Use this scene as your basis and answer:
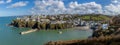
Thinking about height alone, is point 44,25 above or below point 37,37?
above

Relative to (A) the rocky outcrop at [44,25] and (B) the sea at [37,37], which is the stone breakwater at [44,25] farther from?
(B) the sea at [37,37]

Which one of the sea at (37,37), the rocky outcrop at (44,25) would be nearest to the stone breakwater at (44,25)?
the rocky outcrop at (44,25)

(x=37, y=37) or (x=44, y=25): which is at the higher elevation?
(x=44, y=25)

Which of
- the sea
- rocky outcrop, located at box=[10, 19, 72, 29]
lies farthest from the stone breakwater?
the sea

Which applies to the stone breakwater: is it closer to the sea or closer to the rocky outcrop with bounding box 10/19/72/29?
the rocky outcrop with bounding box 10/19/72/29

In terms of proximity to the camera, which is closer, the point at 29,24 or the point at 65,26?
the point at 65,26

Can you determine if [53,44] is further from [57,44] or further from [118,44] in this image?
[118,44]

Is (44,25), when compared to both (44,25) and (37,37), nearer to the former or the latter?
(44,25)

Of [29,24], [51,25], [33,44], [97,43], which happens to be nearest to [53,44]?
[97,43]

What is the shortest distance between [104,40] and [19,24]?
29.8 metres

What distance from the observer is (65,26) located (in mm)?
32469

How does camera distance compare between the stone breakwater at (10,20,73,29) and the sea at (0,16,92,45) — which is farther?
the stone breakwater at (10,20,73,29)

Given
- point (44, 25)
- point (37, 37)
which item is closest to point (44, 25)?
point (44, 25)

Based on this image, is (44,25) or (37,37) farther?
(44,25)
